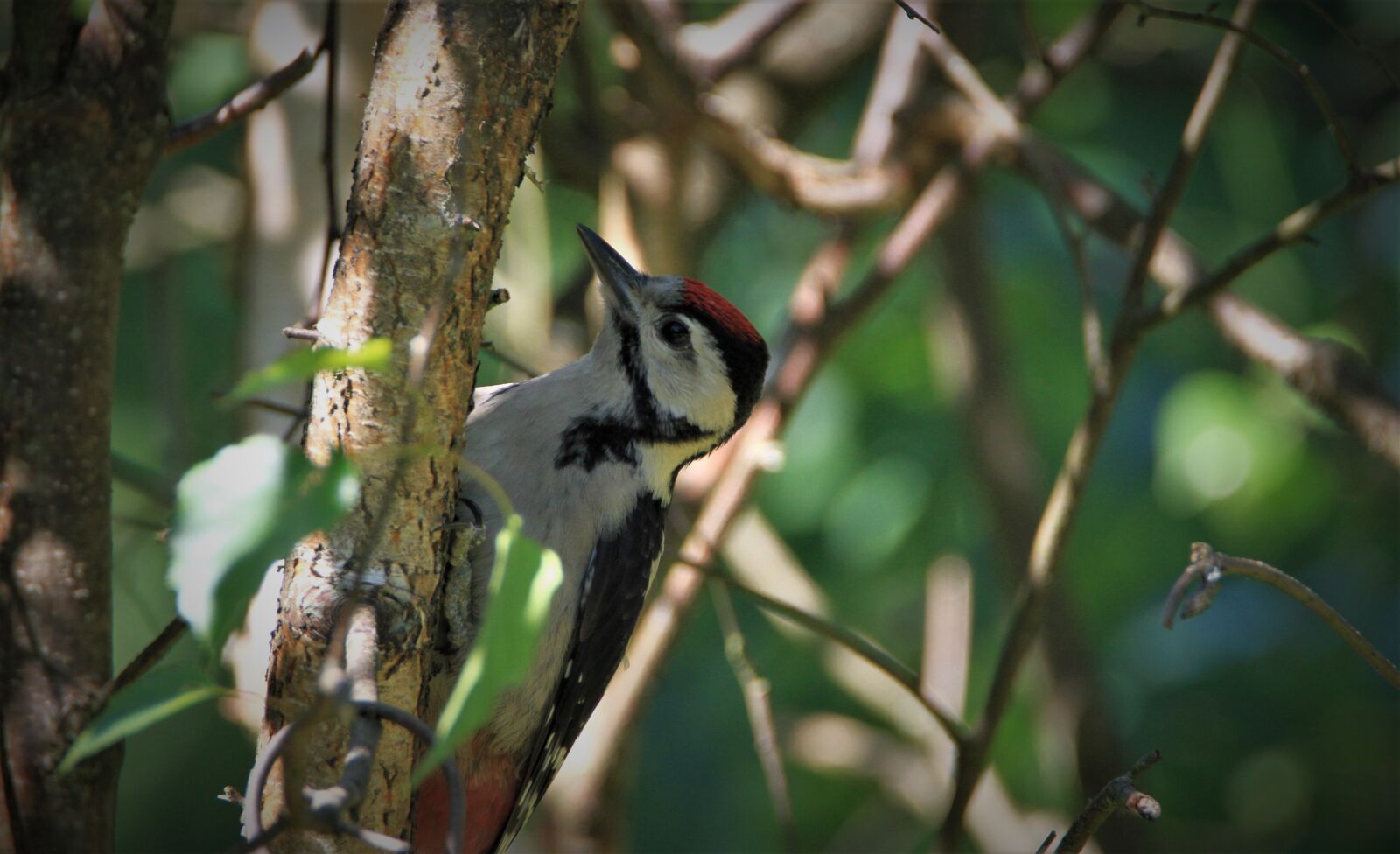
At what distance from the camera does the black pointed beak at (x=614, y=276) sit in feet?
11.1

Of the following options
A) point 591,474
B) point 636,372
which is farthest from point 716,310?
point 591,474

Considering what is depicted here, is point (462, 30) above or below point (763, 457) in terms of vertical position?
above

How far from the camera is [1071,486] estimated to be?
3002 millimetres

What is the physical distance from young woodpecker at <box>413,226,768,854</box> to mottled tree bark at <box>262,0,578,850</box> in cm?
92

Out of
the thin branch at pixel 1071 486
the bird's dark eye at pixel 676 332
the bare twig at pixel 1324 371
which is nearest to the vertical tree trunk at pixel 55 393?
the bird's dark eye at pixel 676 332

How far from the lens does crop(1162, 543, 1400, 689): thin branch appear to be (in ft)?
6.16

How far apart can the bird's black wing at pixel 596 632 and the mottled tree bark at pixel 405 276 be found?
1.23m

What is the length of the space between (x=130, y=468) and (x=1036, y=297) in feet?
12.0

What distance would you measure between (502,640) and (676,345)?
2.28m

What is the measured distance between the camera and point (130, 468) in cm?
301

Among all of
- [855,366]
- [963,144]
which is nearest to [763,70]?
[963,144]

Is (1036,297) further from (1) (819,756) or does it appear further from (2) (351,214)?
(2) (351,214)

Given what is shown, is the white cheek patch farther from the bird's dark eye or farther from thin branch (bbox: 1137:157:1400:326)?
thin branch (bbox: 1137:157:1400:326)

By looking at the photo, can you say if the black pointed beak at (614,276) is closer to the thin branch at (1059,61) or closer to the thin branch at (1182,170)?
the thin branch at (1182,170)
